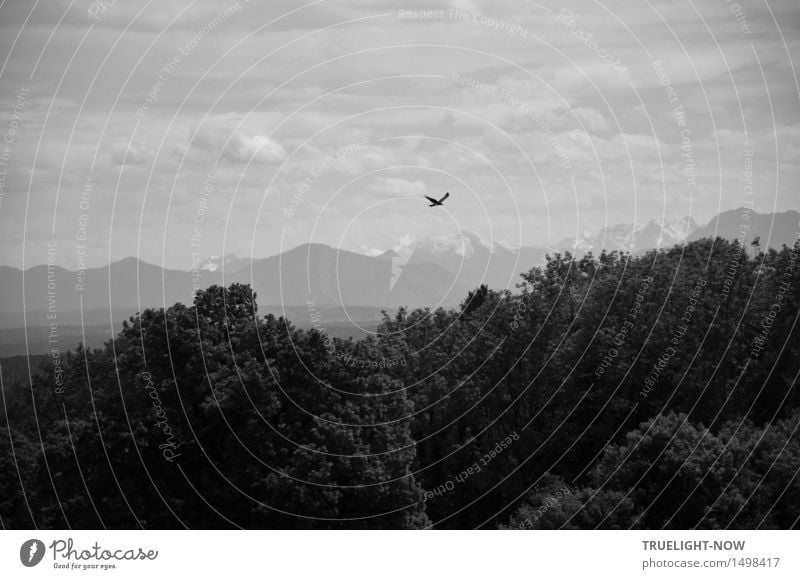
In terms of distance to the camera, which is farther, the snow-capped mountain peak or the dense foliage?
the snow-capped mountain peak

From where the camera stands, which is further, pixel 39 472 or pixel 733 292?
pixel 733 292

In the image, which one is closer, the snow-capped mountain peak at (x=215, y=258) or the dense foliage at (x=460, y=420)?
the dense foliage at (x=460, y=420)

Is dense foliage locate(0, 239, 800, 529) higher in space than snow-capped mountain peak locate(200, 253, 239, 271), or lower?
lower

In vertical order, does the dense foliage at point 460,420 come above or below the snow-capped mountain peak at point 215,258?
below

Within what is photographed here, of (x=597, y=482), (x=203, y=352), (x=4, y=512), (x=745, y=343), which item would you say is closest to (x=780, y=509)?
(x=597, y=482)

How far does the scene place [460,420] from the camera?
6938cm

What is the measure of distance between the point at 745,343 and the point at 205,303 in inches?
1286

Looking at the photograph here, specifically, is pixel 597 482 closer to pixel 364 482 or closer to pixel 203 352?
pixel 364 482

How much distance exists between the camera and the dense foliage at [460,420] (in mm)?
50656

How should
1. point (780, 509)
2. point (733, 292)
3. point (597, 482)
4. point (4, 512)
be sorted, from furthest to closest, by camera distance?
point (733, 292)
point (4, 512)
point (597, 482)
point (780, 509)

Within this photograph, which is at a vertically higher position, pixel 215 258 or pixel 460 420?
pixel 215 258

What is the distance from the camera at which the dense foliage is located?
50656mm

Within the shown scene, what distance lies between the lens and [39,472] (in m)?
57.3

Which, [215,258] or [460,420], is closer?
[460,420]
